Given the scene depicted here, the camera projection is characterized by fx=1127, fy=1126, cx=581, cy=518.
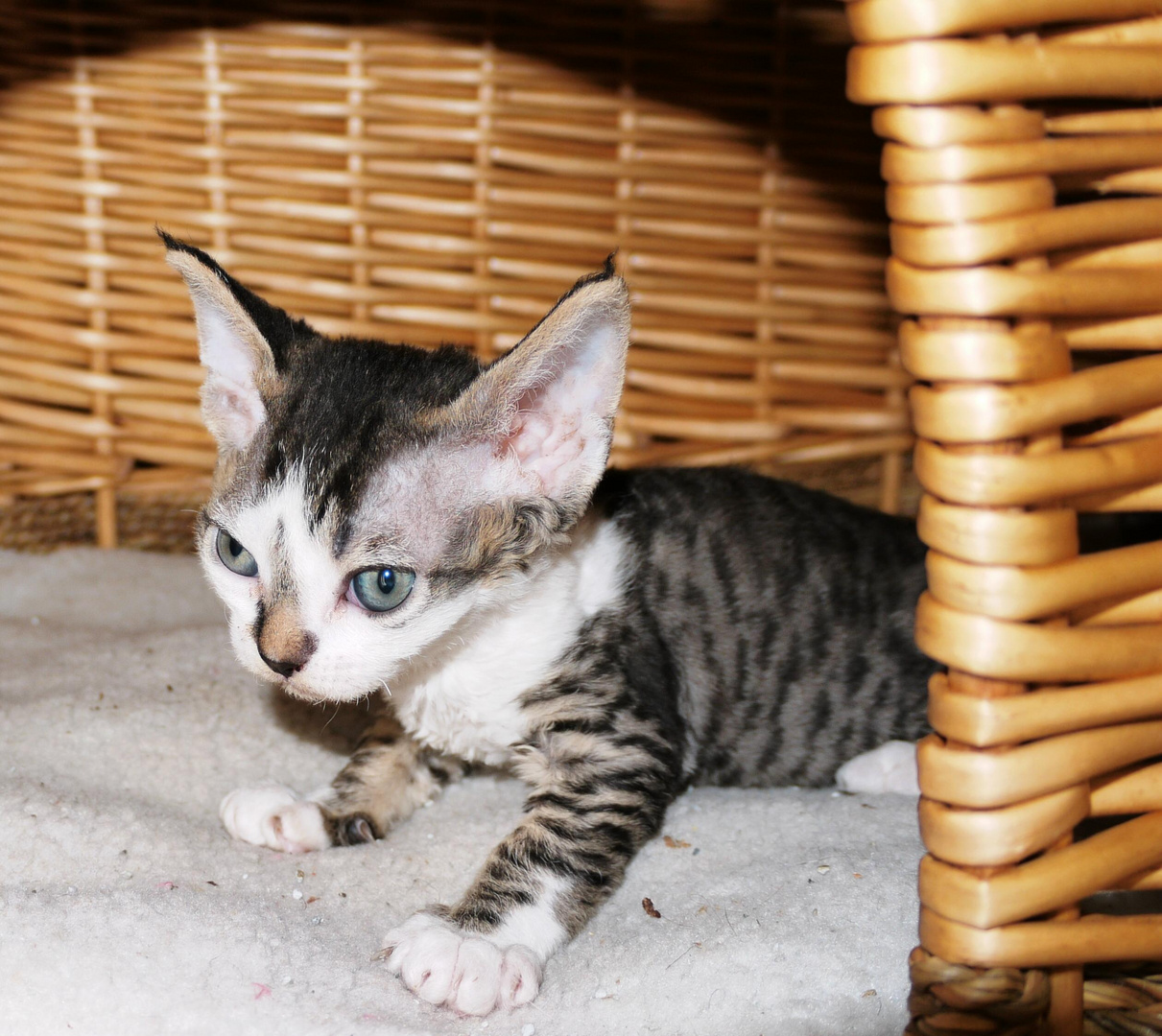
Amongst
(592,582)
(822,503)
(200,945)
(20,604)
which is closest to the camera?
(200,945)

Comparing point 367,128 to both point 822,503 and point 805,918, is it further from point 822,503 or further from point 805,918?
point 805,918

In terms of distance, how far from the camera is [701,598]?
187cm

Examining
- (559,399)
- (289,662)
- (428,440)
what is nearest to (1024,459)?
(559,399)

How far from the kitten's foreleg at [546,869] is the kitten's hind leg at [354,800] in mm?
236

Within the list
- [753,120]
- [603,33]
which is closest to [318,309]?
[603,33]

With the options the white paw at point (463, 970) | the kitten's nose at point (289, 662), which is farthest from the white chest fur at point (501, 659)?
the white paw at point (463, 970)

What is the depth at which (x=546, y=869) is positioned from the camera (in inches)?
58.9

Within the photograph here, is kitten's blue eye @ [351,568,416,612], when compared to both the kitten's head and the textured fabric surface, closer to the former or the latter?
the kitten's head

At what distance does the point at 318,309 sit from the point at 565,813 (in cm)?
147

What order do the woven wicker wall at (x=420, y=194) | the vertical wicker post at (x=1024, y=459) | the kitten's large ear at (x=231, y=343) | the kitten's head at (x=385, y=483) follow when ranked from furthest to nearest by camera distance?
1. the woven wicker wall at (x=420, y=194)
2. the kitten's large ear at (x=231, y=343)
3. the kitten's head at (x=385, y=483)
4. the vertical wicker post at (x=1024, y=459)

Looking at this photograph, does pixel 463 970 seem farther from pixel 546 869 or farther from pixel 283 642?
pixel 283 642

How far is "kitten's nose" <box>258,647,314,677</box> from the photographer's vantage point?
1370mm

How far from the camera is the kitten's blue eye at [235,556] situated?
1486 mm

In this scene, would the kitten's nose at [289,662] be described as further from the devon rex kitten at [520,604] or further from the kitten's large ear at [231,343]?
the kitten's large ear at [231,343]
